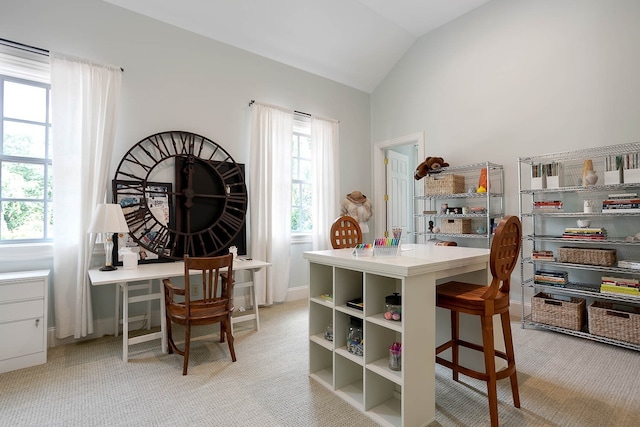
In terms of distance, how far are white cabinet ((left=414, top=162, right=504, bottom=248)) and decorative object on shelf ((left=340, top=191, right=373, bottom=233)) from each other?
0.74m

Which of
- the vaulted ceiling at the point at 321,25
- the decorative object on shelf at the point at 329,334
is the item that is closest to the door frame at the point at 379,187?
the vaulted ceiling at the point at 321,25

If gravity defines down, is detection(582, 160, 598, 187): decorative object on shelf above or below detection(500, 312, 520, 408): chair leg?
above

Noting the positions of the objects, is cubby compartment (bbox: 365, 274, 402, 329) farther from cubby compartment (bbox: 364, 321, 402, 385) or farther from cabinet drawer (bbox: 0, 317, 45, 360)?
cabinet drawer (bbox: 0, 317, 45, 360)

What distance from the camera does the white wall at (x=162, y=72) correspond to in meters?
2.90

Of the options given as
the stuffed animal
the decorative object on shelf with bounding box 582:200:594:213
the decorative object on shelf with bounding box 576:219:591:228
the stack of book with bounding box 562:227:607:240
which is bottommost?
the stack of book with bounding box 562:227:607:240

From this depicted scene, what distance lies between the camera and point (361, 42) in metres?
4.51

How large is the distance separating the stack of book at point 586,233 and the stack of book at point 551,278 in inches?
14.7

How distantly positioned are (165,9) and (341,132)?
2.67 m

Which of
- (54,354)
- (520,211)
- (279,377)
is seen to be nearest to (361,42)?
(520,211)

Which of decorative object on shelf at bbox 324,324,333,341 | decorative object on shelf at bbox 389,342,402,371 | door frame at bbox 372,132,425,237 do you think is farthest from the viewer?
door frame at bbox 372,132,425,237

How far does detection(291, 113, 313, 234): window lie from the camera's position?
4.62 m

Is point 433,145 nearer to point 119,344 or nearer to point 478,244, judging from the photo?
point 478,244

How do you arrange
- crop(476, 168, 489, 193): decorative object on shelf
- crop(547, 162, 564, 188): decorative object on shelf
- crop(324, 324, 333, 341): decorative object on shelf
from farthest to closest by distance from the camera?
crop(476, 168, 489, 193): decorative object on shelf, crop(547, 162, 564, 188): decorative object on shelf, crop(324, 324, 333, 341): decorative object on shelf

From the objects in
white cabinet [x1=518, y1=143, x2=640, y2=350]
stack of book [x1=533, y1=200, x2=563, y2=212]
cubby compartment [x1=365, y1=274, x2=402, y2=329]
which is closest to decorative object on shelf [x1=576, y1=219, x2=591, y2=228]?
white cabinet [x1=518, y1=143, x2=640, y2=350]
